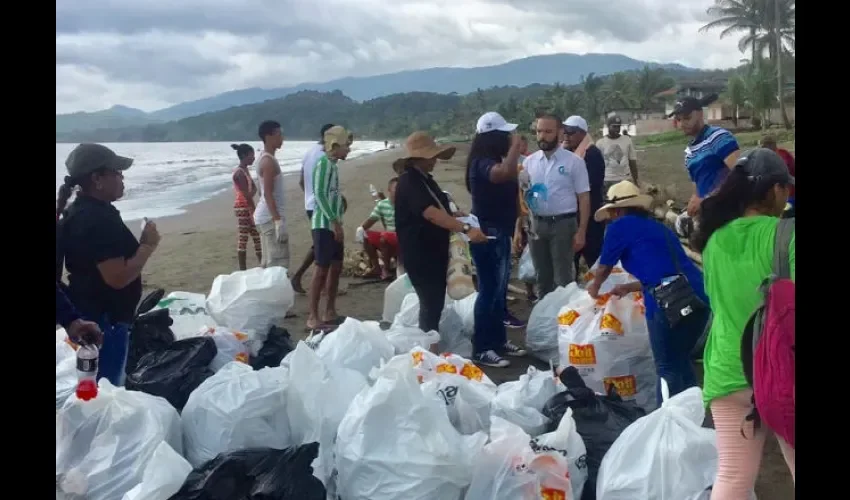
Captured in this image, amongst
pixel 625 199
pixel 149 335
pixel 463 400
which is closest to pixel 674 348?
pixel 625 199

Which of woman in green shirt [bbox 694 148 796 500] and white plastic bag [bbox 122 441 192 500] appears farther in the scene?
white plastic bag [bbox 122 441 192 500]

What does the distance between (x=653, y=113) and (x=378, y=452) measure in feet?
173

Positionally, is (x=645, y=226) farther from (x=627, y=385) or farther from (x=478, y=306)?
(x=478, y=306)

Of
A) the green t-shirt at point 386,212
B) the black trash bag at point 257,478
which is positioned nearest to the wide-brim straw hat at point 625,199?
the black trash bag at point 257,478

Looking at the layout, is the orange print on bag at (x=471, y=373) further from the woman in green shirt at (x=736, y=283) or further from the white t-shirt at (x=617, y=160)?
the white t-shirt at (x=617, y=160)

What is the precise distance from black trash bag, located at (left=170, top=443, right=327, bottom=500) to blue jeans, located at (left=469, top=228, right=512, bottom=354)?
2.44 meters

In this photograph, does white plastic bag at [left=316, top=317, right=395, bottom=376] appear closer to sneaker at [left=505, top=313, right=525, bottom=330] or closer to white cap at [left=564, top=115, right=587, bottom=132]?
sneaker at [left=505, top=313, right=525, bottom=330]

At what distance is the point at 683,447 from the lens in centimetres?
263

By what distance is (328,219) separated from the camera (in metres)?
5.73

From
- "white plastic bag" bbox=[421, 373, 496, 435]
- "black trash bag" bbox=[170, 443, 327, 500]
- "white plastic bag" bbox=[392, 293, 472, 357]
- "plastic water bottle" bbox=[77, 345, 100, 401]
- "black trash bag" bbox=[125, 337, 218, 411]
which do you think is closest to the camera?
"black trash bag" bbox=[170, 443, 327, 500]

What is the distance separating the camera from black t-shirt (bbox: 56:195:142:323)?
3.04 metres

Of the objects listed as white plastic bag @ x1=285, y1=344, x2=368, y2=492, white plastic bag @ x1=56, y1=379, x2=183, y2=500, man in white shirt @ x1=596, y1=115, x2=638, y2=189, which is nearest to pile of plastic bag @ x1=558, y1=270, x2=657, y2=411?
white plastic bag @ x1=285, y1=344, x2=368, y2=492
